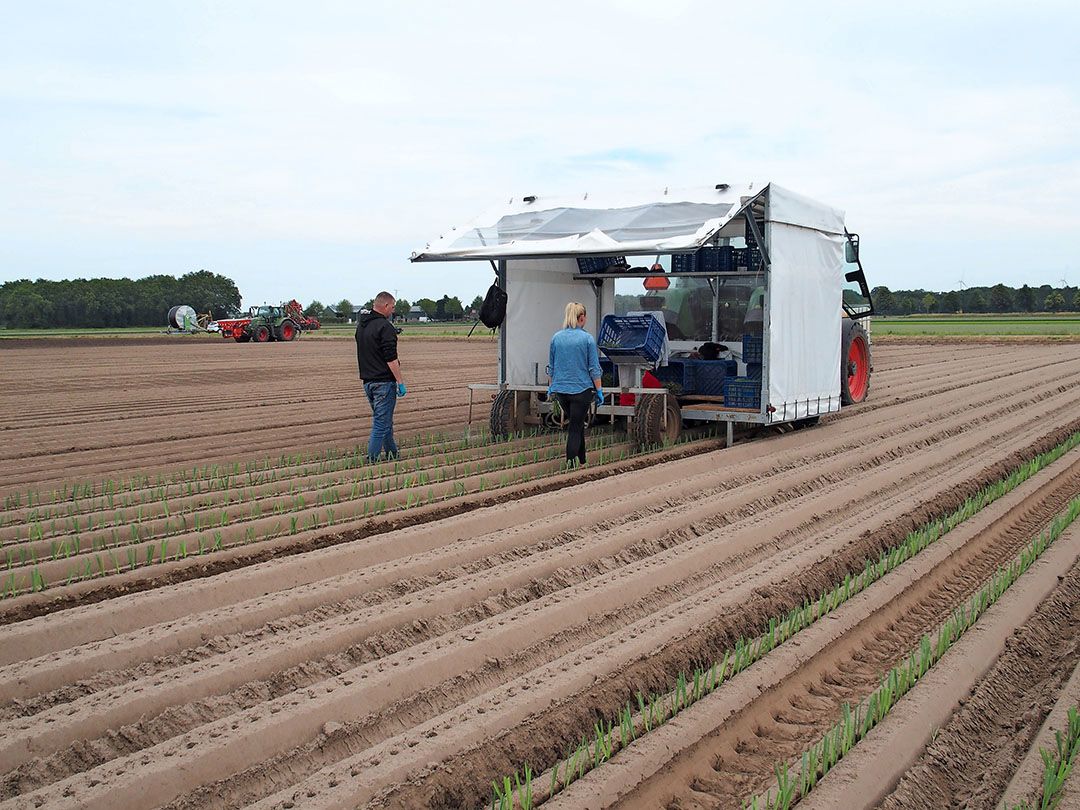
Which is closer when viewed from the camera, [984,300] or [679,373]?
[679,373]

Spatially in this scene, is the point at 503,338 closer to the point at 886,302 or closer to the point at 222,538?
the point at 222,538

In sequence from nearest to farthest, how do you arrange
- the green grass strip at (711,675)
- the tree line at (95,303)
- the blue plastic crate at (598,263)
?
the green grass strip at (711,675), the blue plastic crate at (598,263), the tree line at (95,303)

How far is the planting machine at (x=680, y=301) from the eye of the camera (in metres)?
10.2

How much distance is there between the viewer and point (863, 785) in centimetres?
360

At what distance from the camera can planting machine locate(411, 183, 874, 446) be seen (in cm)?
1023

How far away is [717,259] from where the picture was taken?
1173 cm

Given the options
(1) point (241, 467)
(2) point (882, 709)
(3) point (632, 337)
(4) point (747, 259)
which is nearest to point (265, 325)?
(3) point (632, 337)

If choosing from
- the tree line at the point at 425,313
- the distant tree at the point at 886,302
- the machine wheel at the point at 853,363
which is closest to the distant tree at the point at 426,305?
the tree line at the point at 425,313

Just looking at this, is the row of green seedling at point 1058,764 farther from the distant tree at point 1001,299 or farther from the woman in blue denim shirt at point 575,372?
the distant tree at point 1001,299

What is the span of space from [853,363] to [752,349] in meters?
3.38

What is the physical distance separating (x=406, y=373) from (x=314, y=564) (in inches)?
695

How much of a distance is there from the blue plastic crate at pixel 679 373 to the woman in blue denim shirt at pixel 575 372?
2669 mm

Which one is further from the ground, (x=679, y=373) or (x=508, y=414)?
(x=679, y=373)

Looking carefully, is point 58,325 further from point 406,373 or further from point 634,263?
point 634,263
